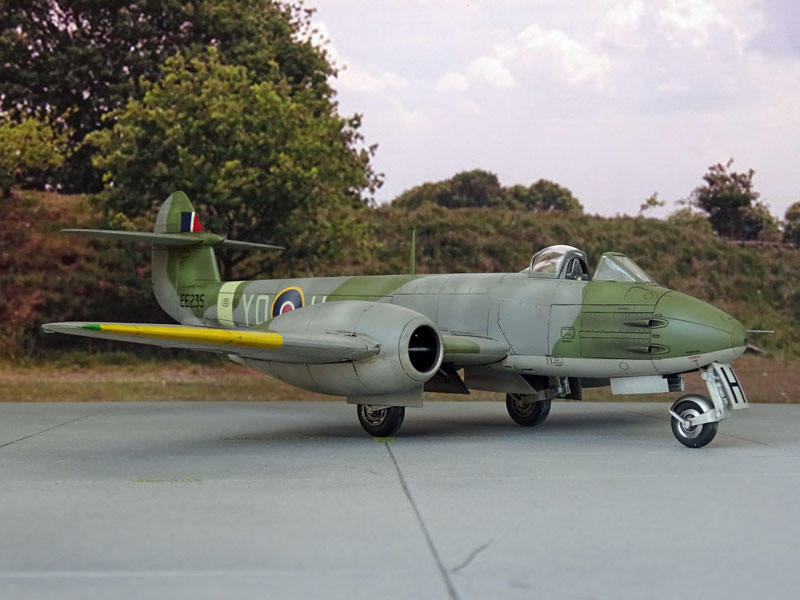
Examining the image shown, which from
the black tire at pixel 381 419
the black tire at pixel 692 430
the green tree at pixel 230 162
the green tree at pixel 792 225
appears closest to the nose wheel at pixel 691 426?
the black tire at pixel 692 430

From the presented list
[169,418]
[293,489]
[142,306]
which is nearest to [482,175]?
[142,306]

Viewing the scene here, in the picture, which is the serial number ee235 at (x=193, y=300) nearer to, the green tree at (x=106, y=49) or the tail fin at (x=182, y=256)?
the tail fin at (x=182, y=256)

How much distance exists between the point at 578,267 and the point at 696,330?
2.15 metres

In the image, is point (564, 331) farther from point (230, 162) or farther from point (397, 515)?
point (230, 162)

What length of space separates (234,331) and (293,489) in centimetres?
280

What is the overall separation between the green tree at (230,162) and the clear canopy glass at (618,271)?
39.9 ft

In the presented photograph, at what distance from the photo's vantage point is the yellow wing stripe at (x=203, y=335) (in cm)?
930

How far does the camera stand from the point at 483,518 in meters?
6.25

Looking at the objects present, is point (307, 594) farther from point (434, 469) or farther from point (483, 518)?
point (434, 469)

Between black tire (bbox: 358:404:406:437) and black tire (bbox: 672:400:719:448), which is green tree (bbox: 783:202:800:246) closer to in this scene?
black tire (bbox: 672:400:719:448)

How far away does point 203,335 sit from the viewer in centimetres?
955

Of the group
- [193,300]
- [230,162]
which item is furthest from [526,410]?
[230,162]

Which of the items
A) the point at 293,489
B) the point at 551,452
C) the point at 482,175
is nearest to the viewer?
the point at 293,489

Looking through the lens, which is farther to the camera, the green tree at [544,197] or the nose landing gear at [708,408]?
the green tree at [544,197]
